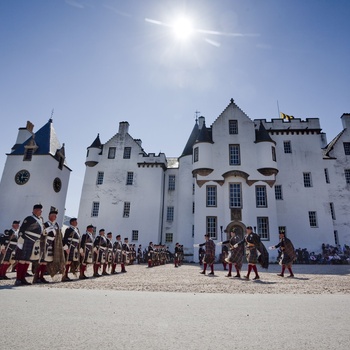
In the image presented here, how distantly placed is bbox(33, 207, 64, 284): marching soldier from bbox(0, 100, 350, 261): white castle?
1736cm

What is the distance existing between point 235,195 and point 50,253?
64.2 feet

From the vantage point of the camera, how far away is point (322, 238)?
23891 millimetres

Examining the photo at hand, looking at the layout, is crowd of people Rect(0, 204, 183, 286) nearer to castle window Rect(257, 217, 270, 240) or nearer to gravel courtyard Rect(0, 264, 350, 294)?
gravel courtyard Rect(0, 264, 350, 294)

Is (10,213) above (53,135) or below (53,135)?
below

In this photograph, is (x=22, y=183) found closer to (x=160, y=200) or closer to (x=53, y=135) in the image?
(x=53, y=135)

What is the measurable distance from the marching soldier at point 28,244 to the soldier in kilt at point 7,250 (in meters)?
2.12

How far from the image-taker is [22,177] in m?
23.6

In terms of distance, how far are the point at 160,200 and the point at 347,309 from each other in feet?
85.6

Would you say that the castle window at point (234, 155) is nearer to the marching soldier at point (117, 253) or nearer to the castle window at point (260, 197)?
the castle window at point (260, 197)

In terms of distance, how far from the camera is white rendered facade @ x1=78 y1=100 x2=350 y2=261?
23859 mm

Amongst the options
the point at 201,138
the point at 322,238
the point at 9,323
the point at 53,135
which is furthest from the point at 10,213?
the point at 322,238

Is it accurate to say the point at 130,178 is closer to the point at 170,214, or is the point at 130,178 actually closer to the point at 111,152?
the point at 111,152

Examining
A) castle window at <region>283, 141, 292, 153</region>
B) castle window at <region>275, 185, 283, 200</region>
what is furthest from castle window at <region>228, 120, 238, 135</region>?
castle window at <region>275, 185, 283, 200</region>

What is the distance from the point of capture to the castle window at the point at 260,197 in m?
23.8
